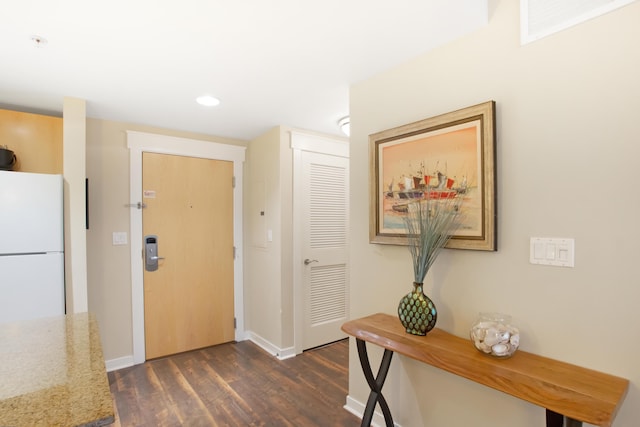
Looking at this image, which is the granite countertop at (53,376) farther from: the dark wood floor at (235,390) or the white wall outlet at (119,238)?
the white wall outlet at (119,238)

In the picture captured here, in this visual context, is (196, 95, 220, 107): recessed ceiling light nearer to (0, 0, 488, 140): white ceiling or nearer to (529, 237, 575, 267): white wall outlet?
(0, 0, 488, 140): white ceiling

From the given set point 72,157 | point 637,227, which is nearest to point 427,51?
point 637,227

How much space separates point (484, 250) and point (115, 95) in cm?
264

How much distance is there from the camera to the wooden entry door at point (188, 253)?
3.18 m

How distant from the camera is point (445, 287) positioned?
1.72 metres

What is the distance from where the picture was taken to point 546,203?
1.37 m

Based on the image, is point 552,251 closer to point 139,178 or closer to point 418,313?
point 418,313

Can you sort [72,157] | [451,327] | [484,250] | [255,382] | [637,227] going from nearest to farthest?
[637,227] < [484,250] < [451,327] < [72,157] < [255,382]

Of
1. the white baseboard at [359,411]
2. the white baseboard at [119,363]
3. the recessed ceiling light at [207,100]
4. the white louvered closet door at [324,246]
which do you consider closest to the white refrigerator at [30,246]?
the white baseboard at [119,363]

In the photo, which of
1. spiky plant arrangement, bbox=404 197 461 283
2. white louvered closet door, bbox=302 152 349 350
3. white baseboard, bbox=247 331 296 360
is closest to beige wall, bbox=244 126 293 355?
white baseboard, bbox=247 331 296 360

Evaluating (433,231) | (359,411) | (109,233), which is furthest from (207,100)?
(359,411)

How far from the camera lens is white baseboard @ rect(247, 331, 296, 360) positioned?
317cm

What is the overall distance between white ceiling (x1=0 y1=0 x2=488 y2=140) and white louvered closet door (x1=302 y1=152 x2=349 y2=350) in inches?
34.8

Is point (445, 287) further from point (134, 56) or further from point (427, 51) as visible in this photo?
point (134, 56)
